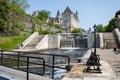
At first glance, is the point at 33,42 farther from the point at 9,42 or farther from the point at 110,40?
the point at 110,40

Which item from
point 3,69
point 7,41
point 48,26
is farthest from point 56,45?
point 3,69

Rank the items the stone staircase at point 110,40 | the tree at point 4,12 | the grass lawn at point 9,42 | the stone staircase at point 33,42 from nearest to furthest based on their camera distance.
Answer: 1. the stone staircase at point 110,40
2. the grass lawn at point 9,42
3. the stone staircase at point 33,42
4. the tree at point 4,12

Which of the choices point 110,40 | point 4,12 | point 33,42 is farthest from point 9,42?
point 110,40

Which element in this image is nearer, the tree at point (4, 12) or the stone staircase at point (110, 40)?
the stone staircase at point (110, 40)

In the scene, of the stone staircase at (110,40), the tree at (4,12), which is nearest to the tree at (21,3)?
the tree at (4,12)

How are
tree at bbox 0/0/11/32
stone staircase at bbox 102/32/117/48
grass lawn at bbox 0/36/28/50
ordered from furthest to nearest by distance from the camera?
tree at bbox 0/0/11/32 → grass lawn at bbox 0/36/28/50 → stone staircase at bbox 102/32/117/48

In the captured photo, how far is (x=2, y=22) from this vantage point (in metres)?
53.3

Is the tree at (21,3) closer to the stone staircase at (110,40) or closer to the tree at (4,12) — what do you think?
the tree at (4,12)

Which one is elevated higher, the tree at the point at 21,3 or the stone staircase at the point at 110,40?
the tree at the point at 21,3

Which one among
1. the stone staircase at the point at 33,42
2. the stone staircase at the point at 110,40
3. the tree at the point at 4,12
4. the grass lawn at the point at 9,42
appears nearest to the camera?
the stone staircase at the point at 110,40

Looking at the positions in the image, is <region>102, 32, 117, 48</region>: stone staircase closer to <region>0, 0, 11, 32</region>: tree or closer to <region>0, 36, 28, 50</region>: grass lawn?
<region>0, 36, 28, 50</region>: grass lawn

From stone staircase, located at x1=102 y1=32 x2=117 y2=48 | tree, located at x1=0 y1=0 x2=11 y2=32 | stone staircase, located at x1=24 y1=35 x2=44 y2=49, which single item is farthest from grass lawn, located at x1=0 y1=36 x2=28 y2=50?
stone staircase, located at x1=102 y1=32 x2=117 y2=48

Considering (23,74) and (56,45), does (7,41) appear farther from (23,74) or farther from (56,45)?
(23,74)

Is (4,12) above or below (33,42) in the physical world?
above
